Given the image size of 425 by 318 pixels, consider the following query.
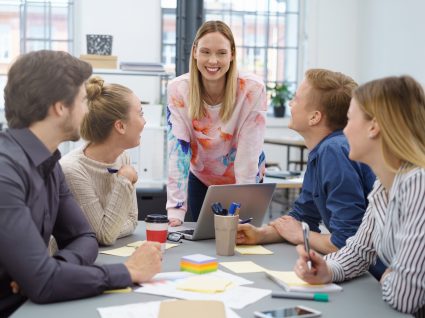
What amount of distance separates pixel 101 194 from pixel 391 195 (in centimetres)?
102

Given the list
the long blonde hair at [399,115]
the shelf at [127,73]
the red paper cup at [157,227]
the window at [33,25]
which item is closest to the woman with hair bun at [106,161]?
the red paper cup at [157,227]

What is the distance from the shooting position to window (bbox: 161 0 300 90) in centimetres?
786

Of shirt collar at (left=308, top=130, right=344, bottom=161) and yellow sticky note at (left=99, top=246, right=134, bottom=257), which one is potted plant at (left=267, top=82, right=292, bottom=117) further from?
yellow sticky note at (left=99, top=246, right=134, bottom=257)

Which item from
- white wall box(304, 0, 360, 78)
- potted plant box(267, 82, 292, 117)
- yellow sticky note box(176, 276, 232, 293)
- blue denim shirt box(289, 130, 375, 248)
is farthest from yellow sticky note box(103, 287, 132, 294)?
white wall box(304, 0, 360, 78)

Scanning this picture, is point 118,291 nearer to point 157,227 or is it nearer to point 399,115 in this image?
point 157,227

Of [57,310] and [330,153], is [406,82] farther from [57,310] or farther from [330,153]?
[57,310]

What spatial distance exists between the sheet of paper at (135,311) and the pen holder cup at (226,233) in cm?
49

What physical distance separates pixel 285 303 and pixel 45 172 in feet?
2.20

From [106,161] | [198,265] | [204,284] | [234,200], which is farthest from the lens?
[106,161]

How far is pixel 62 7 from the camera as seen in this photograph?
7375 millimetres

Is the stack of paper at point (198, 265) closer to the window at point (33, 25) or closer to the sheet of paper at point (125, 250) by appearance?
the sheet of paper at point (125, 250)

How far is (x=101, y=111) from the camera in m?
2.04

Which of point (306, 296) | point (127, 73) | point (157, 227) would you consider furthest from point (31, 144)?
point (127, 73)

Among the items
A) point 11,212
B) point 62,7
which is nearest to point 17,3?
point 62,7
